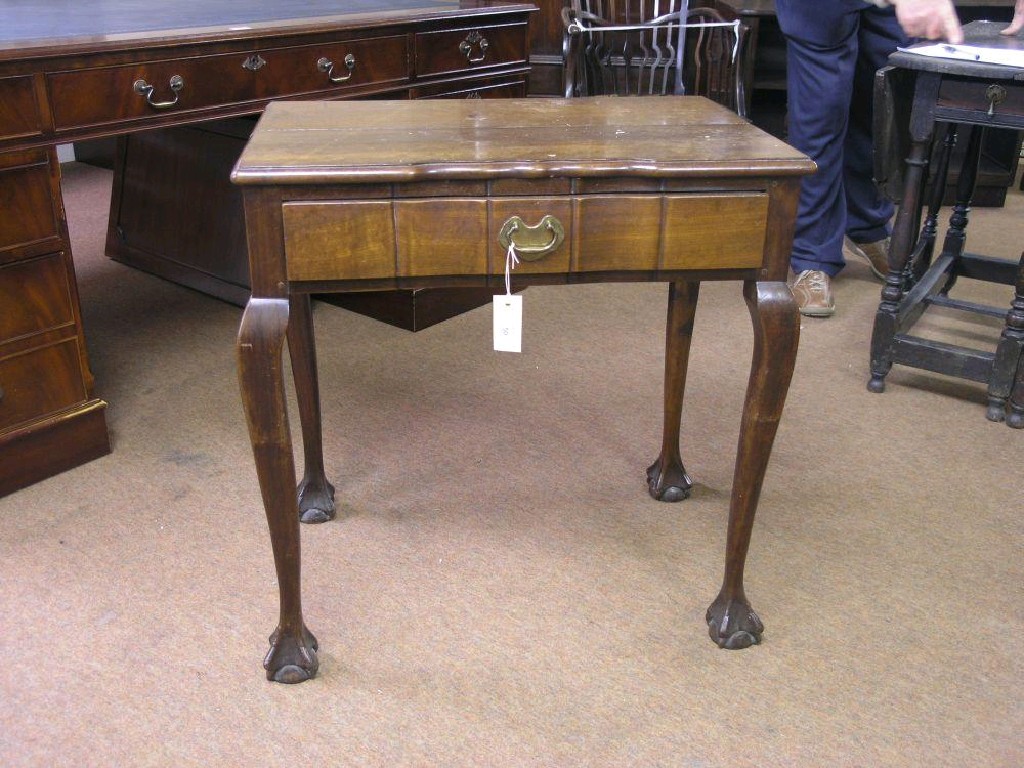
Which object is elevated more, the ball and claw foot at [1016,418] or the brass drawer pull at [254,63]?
the brass drawer pull at [254,63]

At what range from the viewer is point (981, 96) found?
221 cm

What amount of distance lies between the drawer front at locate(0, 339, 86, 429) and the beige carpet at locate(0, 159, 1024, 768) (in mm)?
163

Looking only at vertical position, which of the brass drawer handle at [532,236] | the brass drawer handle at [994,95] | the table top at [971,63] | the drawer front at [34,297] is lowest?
the drawer front at [34,297]

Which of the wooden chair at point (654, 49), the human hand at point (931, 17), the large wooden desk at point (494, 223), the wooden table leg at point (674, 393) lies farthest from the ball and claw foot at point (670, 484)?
the wooden chair at point (654, 49)

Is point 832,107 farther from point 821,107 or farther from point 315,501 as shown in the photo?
point 315,501

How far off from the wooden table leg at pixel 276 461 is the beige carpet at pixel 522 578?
0.21 feet

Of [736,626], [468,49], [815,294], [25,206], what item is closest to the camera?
[736,626]

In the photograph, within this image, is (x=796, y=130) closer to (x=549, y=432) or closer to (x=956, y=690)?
(x=549, y=432)

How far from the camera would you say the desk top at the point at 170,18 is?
205cm

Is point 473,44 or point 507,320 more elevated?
point 473,44

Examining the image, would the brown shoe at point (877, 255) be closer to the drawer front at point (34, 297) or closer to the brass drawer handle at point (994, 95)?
the brass drawer handle at point (994, 95)

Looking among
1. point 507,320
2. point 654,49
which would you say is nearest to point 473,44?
point 654,49

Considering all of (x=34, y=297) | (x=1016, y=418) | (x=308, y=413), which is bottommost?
(x=1016, y=418)

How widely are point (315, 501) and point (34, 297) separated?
2.34ft
